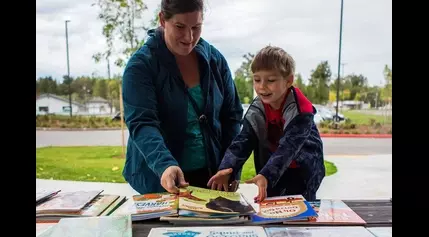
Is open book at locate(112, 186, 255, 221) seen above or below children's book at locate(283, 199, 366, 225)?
above

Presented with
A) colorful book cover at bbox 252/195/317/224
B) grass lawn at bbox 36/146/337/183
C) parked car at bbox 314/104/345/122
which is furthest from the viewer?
grass lawn at bbox 36/146/337/183

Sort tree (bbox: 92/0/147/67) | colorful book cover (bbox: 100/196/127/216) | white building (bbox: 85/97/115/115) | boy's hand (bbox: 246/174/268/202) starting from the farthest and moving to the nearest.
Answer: white building (bbox: 85/97/115/115) → tree (bbox: 92/0/147/67) → boy's hand (bbox: 246/174/268/202) → colorful book cover (bbox: 100/196/127/216)

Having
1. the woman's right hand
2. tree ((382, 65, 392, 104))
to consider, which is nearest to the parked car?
tree ((382, 65, 392, 104))

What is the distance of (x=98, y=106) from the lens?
238 cm

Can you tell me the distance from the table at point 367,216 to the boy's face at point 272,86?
1.59ft

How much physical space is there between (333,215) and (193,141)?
2.06 ft

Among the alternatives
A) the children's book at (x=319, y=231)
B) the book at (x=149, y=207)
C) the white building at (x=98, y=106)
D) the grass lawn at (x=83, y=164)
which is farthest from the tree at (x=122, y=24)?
the children's book at (x=319, y=231)

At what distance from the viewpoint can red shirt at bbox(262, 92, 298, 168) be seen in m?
1.67

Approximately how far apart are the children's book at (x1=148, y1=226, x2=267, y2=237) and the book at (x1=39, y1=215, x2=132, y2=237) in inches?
3.6

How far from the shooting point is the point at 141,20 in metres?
2.21

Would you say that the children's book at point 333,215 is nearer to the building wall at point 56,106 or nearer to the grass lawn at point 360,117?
the grass lawn at point 360,117

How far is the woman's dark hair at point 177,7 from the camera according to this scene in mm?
1591

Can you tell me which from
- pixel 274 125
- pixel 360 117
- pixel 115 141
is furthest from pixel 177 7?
pixel 360 117

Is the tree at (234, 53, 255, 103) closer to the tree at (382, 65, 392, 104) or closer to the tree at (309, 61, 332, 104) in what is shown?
the tree at (309, 61, 332, 104)
